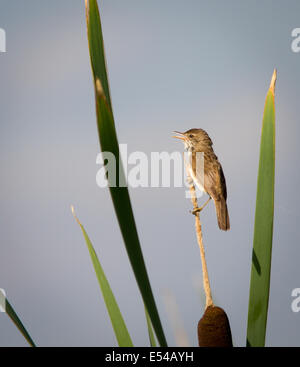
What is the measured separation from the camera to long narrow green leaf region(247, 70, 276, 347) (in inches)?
23.8

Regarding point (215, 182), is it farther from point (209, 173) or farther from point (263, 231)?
point (263, 231)

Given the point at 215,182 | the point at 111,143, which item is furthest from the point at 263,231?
the point at 215,182

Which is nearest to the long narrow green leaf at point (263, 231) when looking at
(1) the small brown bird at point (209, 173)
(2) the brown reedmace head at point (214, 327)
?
(2) the brown reedmace head at point (214, 327)

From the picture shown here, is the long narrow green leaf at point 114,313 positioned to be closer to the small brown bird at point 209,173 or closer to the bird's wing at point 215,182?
the small brown bird at point 209,173

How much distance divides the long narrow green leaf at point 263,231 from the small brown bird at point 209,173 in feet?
1.79

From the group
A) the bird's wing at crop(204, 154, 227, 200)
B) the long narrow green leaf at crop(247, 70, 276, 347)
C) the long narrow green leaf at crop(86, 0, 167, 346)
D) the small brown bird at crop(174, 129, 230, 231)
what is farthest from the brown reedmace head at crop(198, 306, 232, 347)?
the bird's wing at crop(204, 154, 227, 200)

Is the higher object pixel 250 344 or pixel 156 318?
pixel 156 318

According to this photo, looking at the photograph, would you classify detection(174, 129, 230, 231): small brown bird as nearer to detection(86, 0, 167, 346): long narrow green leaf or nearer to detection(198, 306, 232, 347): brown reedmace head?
detection(198, 306, 232, 347): brown reedmace head

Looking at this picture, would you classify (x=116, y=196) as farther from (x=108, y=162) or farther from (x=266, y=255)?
(x=266, y=255)

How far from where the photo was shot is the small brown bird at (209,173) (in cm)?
131

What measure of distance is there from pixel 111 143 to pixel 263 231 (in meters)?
0.33
